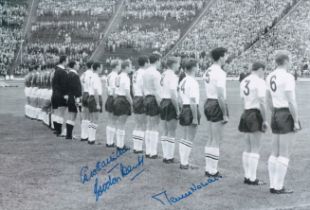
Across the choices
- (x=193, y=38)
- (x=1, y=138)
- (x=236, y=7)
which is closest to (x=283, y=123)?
(x=1, y=138)

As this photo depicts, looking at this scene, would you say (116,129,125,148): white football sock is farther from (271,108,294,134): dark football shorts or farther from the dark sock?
(271,108,294,134): dark football shorts

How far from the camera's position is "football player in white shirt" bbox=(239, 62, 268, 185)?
28.3ft

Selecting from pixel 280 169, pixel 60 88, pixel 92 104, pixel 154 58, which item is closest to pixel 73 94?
pixel 60 88

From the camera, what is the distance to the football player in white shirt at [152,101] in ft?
36.0

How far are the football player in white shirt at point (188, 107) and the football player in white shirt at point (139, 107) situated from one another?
183cm

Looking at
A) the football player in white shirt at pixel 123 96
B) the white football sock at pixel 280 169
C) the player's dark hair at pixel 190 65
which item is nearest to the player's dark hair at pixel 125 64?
the football player in white shirt at pixel 123 96

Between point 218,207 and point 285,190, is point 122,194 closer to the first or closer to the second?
point 218,207

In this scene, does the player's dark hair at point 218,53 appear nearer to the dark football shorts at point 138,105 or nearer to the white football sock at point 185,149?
the white football sock at point 185,149

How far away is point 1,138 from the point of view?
1462cm

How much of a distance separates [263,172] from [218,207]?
2.73 m

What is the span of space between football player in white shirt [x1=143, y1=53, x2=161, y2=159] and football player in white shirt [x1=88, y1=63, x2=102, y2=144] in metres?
2.20

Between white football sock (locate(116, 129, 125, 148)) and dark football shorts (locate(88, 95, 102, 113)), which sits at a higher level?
dark football shorts (locate(88, 95, 102, 113))
